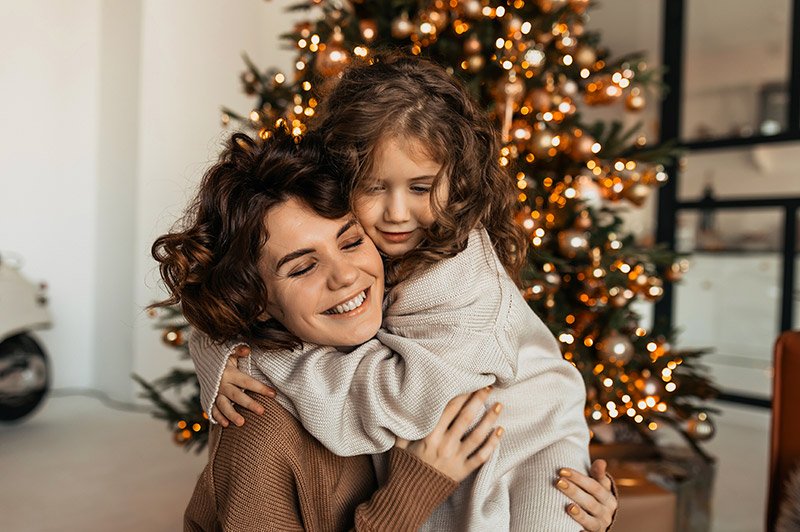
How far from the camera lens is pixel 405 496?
1.05 meters

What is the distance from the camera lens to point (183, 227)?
1190 millimetres

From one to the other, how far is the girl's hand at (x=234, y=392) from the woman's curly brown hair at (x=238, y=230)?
6 cm

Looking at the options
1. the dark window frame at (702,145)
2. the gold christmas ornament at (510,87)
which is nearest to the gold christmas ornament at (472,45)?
the gold christmas ornament at (510,87)

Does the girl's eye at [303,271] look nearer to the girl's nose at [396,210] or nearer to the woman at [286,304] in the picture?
the woman at [286,304]

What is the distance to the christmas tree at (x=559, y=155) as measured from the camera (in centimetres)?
203

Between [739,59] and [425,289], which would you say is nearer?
[425,289]

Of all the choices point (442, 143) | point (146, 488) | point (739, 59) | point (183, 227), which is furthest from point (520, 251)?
point (739, 59)

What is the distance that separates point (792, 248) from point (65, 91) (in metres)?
4.31

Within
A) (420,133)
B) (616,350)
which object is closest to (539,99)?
(616,350)

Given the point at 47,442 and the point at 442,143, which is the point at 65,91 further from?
the point at 442,143

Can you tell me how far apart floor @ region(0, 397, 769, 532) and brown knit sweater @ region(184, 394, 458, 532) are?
1.50 metres

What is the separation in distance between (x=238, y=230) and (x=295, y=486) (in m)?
0.41

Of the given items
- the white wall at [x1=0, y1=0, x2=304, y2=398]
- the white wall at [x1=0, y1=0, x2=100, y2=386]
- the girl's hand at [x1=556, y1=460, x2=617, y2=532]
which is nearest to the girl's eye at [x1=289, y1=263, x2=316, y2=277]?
the girl's hand at [x1=556, y1=460, x2=617, y2=532]

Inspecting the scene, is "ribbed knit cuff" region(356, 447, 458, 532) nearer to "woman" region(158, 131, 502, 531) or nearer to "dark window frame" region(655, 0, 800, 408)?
"woman" region(158, 131, 502, 531)
